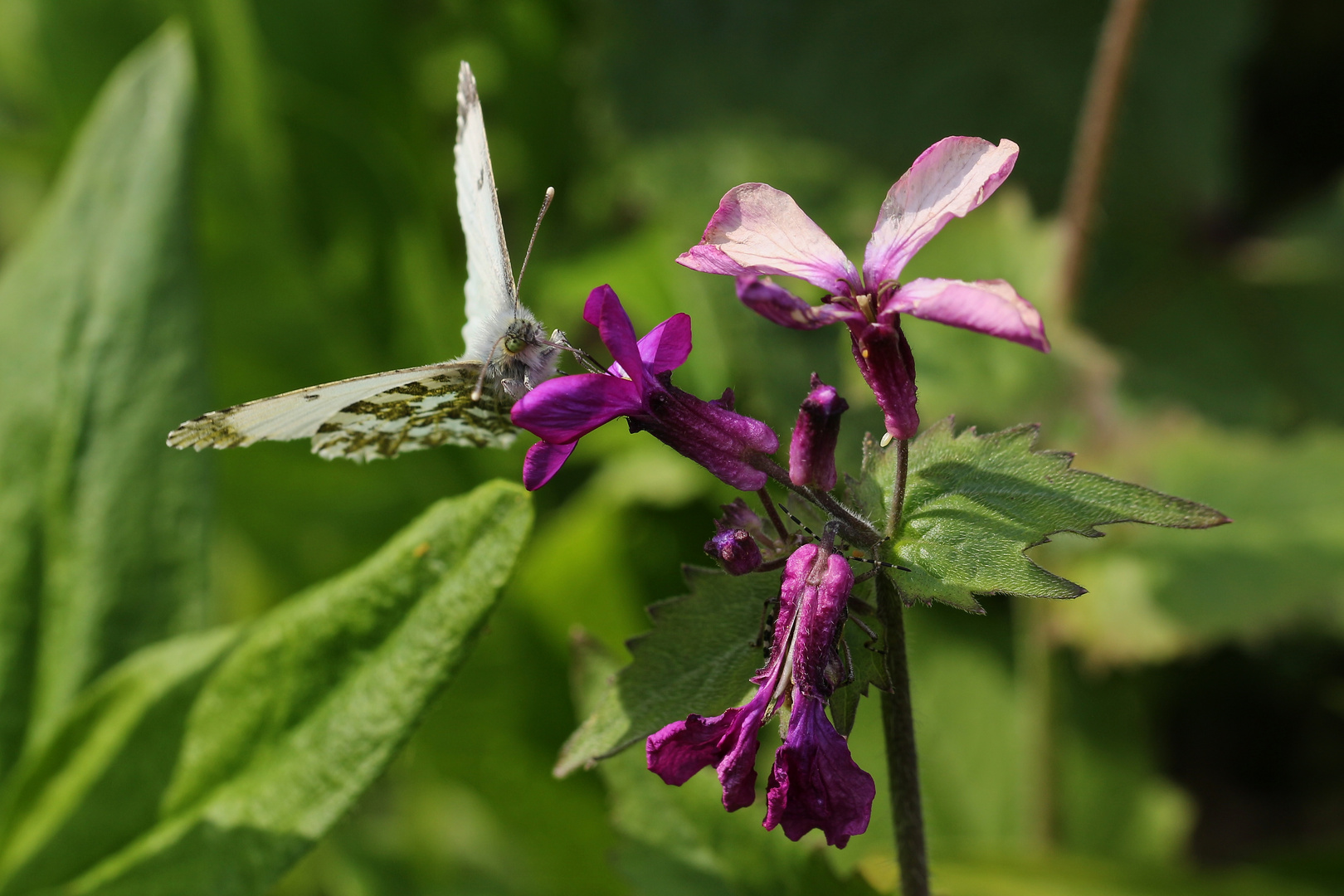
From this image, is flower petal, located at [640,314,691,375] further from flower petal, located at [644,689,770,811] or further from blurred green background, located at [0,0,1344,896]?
blurred green background, located at [0,0,1344,896]

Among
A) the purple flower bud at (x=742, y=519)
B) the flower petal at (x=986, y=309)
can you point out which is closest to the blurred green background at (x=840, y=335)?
the purple flower bud at (x=742, y=519)

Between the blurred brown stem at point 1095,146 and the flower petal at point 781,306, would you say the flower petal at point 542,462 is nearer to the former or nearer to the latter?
the flower petal at point 781,306

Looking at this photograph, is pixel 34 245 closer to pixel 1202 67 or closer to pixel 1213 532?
pixel 1213 532

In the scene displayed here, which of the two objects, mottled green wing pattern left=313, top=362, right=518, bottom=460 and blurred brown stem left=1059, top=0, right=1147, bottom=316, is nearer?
mottled green wing pattern left=313, top=362, right=518, bottom=460

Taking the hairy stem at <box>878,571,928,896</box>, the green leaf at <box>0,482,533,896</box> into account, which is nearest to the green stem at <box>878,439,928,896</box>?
the hairy stem at <box>878,571,928,896</box>

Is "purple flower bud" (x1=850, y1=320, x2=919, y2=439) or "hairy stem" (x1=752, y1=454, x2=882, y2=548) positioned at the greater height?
"purple flower bud" (x1=850, y1=320, x2=919, y2=439)

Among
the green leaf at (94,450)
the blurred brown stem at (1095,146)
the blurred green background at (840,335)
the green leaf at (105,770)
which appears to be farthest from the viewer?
the blurred green background at (840,335)

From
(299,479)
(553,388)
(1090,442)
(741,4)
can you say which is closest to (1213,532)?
(1090,442)
